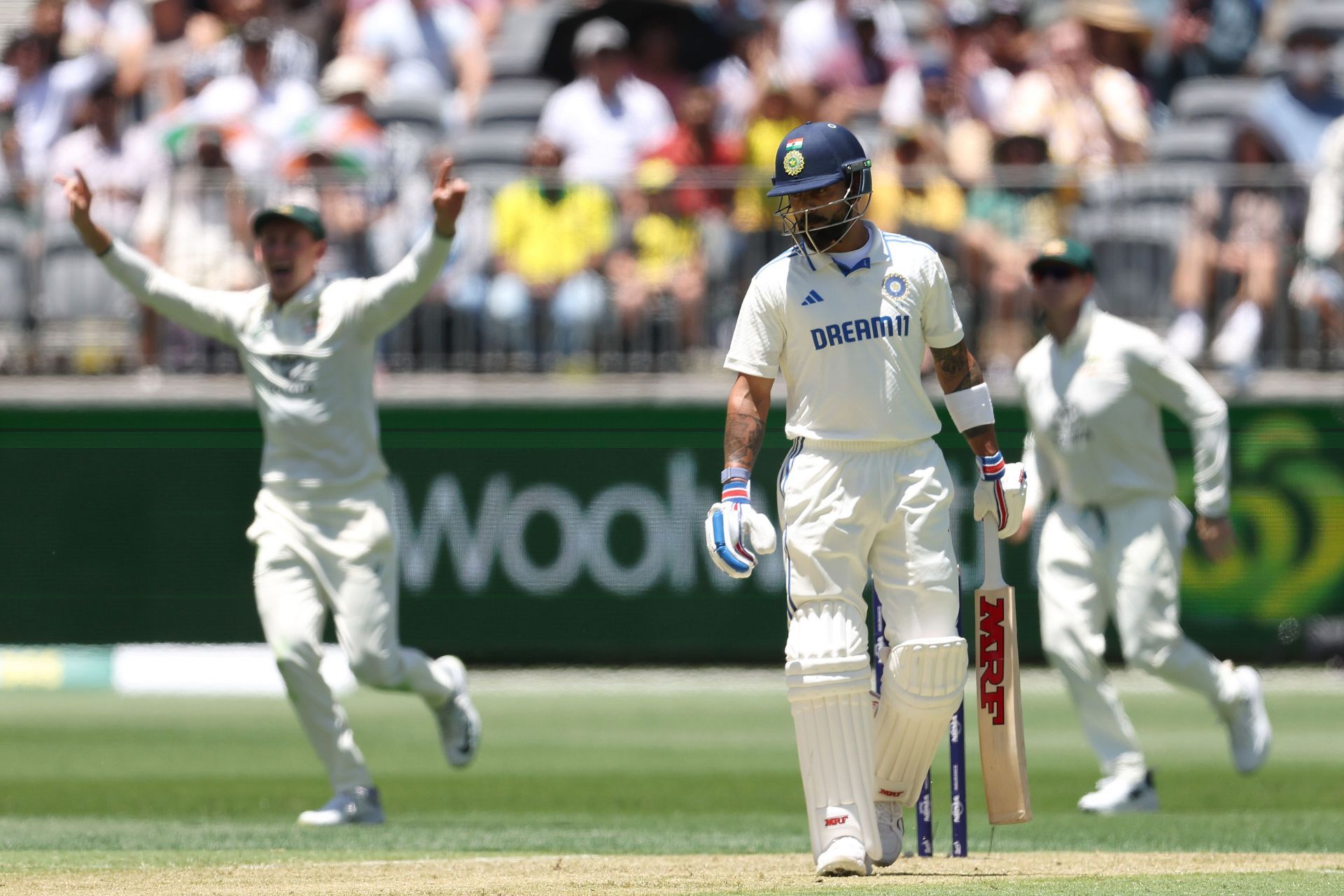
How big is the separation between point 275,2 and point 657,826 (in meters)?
10.4

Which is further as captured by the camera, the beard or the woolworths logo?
the woolworths logo

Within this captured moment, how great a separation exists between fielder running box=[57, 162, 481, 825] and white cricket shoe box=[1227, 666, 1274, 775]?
152 inches

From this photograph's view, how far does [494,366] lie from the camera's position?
1470 cm

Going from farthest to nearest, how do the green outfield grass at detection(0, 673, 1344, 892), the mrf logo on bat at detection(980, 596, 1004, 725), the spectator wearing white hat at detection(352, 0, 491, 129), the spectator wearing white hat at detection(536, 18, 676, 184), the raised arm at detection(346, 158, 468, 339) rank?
the spectator wearing white hat at detection(352, 0, 491, 129)
the spectator wearing white hat at detection(536, 18, 676, 184)
the raised arm at detection(346, 158, 468, 339)
the green outfield grass at detection(0, 673, 1344, 892)
the mrf logo on bat at detection(980, 596, 1004, 725)

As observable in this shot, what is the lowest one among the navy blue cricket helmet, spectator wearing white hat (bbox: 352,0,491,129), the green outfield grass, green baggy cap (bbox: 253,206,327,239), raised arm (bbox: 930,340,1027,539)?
the green outfield grass

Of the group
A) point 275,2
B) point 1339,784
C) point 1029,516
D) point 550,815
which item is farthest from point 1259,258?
point 275,2

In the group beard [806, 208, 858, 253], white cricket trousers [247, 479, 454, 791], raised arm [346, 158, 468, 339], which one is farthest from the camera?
white cricket trousers [247, 479, 454, 791]

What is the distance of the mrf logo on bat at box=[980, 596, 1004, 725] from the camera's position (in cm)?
697

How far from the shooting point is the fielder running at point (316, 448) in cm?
901

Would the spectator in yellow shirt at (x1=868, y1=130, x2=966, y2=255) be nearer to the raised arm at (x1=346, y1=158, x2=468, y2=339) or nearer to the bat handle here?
the raised arm at (x1=346, y1=158, x2=468, y2=339)

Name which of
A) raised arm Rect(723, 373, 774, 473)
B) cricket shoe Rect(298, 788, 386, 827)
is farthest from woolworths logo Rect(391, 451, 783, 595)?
raised arm Rect(723, 373, 774, 473)

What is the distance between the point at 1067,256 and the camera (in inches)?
383

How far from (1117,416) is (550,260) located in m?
5.58

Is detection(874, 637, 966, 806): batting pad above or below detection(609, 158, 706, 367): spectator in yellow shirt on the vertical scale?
below
